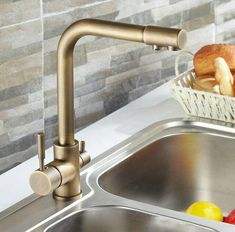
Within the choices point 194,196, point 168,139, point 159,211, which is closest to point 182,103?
point 168,139

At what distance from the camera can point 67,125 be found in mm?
1244

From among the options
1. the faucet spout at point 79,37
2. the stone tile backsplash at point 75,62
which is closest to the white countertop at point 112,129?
the stone tile backsplash at point 75,62

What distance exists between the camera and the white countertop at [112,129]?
1.35 m

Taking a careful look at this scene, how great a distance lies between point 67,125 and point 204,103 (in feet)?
1.56

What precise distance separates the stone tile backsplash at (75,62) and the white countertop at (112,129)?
0.04 m

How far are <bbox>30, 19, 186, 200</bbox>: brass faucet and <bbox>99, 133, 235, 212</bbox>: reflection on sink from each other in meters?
0.30

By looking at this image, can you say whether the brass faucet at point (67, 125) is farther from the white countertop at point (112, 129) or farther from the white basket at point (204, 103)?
the white basket at point (204, 103)

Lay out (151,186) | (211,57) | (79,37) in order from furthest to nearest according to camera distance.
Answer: (211,57)
(151,186)
(79,37)

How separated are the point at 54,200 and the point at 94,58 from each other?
466mm

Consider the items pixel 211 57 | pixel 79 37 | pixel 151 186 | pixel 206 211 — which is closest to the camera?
pixel 79 37

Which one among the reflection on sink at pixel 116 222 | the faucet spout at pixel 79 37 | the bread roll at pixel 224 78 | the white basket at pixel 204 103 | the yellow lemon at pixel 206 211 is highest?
the faucet spout at pixel 79 37

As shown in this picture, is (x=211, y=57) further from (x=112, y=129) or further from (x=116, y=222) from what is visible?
(x=116, y=222)

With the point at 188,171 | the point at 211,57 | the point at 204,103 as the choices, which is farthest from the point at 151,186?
the point at 211,57

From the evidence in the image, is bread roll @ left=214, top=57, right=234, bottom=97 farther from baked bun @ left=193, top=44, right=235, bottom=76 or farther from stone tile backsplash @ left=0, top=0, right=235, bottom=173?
stone tile backsplash @ left=0, top=0, right=235, bottom=173
